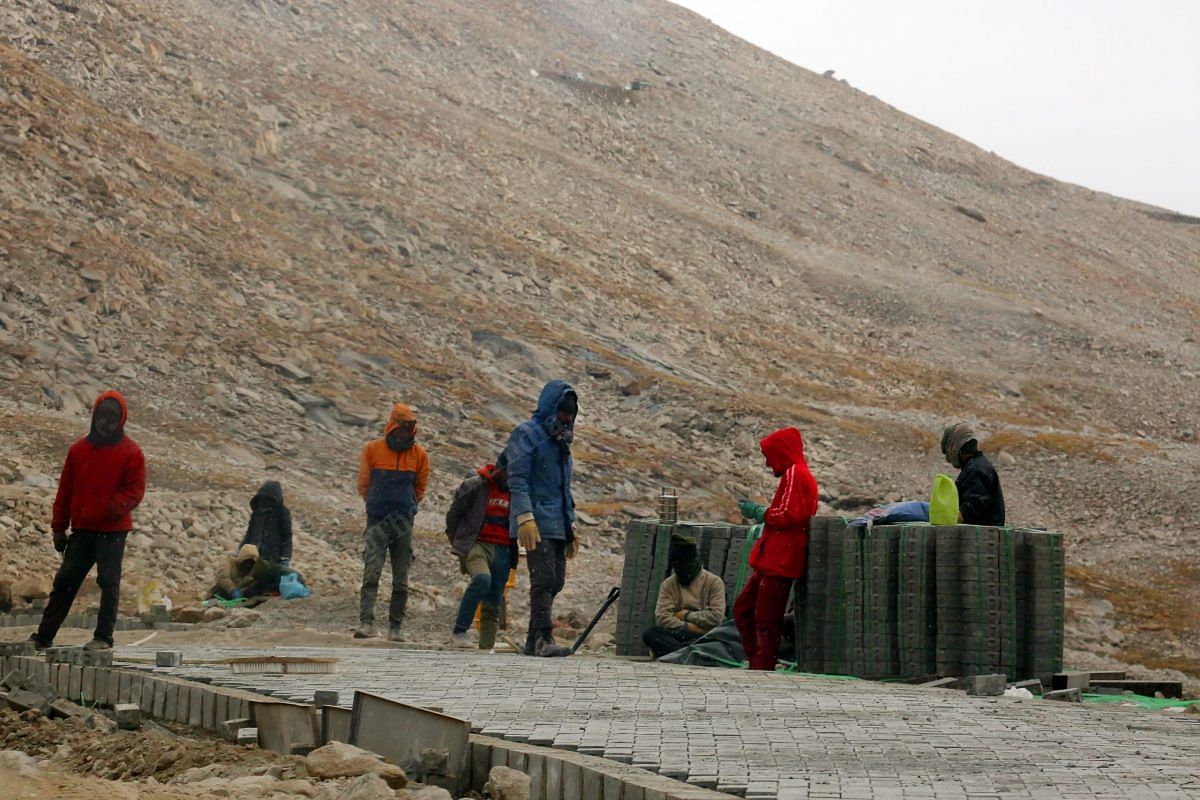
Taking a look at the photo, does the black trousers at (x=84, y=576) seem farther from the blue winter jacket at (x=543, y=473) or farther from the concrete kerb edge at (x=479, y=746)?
the blue winter jacket at (x=543, y=473)

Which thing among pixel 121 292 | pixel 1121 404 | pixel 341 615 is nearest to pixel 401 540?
pixel 341 615

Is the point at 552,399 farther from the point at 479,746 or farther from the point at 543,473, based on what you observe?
the point at 479,746

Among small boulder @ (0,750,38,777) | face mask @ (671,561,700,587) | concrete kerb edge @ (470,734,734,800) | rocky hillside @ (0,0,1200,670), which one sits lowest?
small boulder @ (0,750,38,777)

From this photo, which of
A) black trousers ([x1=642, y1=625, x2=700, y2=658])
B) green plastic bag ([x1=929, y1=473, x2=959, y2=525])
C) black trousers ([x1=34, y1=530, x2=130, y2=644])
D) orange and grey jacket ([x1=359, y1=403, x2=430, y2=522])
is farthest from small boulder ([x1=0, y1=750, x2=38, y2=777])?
orange and grey jacket ([x1=359, y1=403, x2=430, y2=522])

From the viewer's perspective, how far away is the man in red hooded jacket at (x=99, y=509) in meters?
9.73

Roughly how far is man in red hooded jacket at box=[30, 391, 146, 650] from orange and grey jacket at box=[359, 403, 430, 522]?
2.99 m

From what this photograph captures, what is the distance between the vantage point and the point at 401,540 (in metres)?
12.6

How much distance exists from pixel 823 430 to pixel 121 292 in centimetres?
1432

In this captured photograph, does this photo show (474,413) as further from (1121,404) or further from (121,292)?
(1121,404)

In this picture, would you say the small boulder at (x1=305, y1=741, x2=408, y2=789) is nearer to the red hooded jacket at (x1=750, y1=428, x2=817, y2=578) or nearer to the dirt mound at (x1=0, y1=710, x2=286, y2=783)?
the dirt mound at (x1=0, y1=710, x2=286, y2=783)

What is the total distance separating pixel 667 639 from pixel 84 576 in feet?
12.6

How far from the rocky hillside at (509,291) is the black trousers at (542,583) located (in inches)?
348

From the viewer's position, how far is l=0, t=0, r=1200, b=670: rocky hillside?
2628cm

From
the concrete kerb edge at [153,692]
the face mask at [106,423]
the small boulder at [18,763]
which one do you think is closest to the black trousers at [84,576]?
the face mask at [106,423]
